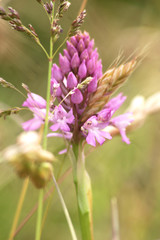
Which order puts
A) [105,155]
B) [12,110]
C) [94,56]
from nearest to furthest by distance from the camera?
[12,110]
[94,56]
[105,155]

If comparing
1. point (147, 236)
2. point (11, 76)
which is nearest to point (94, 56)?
point (147, 236)

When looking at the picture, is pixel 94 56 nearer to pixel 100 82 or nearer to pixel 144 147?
pixel 100 82

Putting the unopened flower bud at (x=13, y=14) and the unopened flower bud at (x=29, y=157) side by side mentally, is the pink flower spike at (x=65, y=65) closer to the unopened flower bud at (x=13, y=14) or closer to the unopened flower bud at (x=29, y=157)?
the unopened flower bud at (x=13, y=14)

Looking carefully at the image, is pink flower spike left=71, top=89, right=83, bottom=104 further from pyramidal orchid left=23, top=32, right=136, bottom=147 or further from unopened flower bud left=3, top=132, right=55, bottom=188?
unopened flower bud left=3, top=132, right=55, bottom=188

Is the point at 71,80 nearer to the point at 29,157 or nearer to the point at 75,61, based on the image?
the point at 75,61

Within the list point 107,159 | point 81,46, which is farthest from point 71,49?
point 107,159

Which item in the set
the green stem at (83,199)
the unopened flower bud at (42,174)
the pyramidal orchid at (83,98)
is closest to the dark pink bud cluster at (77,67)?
the pyramidal orchid at (83,98)
